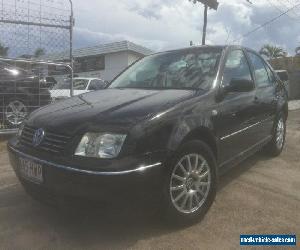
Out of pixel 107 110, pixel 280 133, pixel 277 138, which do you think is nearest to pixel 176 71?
pixel 107 110

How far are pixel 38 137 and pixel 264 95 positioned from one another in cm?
302

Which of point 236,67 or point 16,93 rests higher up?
point 236,67

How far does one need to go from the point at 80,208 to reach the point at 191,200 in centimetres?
98

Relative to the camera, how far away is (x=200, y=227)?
3.25 m

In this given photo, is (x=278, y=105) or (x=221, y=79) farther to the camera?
(x=278, y=105)

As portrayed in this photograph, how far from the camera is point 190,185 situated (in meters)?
3.28

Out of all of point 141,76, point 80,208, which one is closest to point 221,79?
point 141,76

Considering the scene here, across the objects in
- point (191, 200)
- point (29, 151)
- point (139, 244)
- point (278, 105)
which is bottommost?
point (139, 244)

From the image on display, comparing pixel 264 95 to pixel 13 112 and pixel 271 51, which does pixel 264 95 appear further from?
pixel 271 51

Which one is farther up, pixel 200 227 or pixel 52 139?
pixel 52 139

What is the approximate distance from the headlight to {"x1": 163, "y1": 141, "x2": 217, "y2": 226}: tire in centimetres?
47

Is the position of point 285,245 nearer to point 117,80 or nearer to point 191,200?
point 191,200

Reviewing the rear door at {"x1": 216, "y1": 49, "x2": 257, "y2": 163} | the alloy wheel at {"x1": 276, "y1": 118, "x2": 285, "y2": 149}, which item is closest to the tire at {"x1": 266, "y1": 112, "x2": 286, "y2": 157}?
the alloy wheel at {"x1": 276, "y1": 118, "x2": 285, "y2": 149}

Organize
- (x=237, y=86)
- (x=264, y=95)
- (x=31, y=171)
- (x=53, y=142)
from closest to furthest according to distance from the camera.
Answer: (x=53, y=142)
(x=31, y=171)
(x=237, y=86)
(x=264, y=95)
